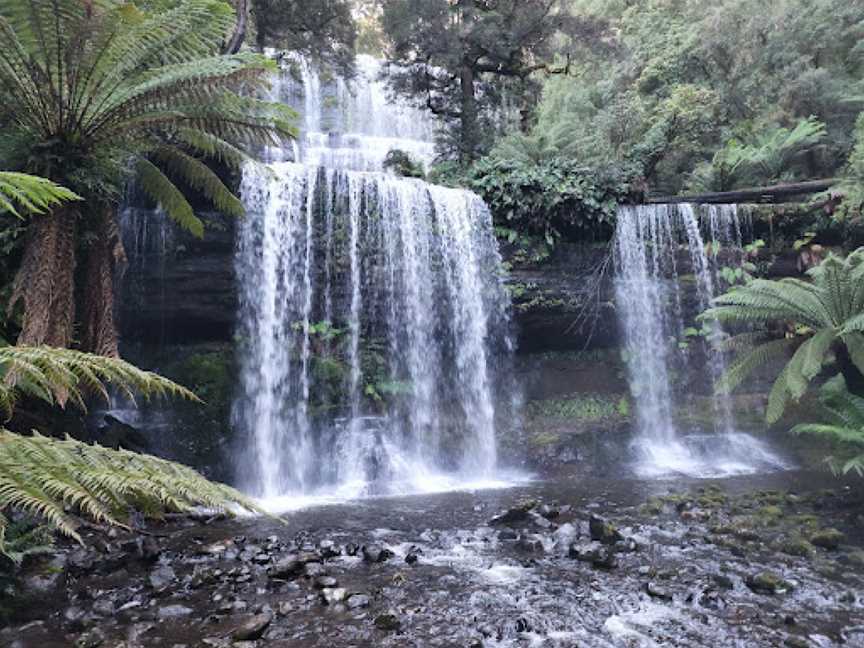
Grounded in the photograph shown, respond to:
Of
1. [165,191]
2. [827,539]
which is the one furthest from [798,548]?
[165,191]

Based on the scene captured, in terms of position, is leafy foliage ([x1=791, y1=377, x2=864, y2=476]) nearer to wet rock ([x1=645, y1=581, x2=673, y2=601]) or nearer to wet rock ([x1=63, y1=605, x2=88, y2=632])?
wet rock ([x1=645, y1=581, x2=673, y2=601])

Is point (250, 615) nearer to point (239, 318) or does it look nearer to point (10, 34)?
point (10, 34)

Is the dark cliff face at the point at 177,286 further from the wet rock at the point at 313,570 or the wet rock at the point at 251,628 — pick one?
the wet rock at the point at 251,628

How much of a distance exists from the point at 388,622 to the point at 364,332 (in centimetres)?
719

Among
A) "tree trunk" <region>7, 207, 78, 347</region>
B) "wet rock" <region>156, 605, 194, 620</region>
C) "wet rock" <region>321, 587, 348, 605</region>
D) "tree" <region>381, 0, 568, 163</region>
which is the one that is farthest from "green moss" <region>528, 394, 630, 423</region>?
"wet rock" <region>156, 605, 194, 620</region>

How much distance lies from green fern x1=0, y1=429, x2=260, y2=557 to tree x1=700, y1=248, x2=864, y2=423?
285 inches

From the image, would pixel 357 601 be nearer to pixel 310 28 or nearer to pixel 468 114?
pixel 468 114

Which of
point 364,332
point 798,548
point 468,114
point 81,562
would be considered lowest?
point 798,548

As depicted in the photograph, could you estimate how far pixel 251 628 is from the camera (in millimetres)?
3438

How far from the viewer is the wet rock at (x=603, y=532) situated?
215 inches

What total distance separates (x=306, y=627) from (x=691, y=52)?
18.4 m

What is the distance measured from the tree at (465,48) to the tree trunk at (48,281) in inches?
405

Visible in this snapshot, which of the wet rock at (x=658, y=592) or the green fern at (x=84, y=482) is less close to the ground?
the green fern at (x=84, y=482)

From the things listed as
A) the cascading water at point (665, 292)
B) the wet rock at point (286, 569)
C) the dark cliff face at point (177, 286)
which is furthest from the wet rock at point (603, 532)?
the dark cliff face at point (177, 286)
